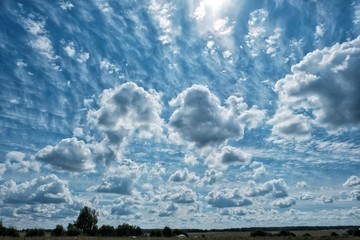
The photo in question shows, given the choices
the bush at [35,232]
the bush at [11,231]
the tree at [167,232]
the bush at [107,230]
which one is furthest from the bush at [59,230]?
the bush at [107,230]

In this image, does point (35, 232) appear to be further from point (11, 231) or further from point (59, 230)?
point (59, 230)

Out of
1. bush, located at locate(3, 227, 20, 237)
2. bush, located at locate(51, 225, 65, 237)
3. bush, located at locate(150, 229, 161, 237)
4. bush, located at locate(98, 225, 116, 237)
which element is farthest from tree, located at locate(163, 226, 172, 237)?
bush, located at locate(3, 227, 20, 237)

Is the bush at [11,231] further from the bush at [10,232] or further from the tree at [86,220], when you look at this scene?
the tree at [86,220]

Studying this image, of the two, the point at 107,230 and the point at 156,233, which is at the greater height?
the point at 107,230

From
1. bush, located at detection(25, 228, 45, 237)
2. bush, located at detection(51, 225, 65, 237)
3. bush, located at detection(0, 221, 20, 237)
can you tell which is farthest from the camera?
bush, located at detection(51, 225, 65, 237)

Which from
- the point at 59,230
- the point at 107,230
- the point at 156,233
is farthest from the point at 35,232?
the point at 107,230

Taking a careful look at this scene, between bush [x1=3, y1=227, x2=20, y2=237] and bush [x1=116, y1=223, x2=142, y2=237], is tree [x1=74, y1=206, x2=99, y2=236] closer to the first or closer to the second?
bush [x1=116, y1=223, x2=142, y2=237]

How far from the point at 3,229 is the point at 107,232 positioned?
53697 mm

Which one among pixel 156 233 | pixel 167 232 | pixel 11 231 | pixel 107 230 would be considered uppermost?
pixel 107 230

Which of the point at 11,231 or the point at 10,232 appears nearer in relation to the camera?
the point at 10,232

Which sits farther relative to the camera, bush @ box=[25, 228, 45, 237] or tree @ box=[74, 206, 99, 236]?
tree @ box=[74, 206, 99, 236]

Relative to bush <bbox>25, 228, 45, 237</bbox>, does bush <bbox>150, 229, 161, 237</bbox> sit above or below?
below

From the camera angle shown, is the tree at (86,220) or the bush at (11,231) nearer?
the bush at (11,231)

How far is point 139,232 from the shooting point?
428 feet
